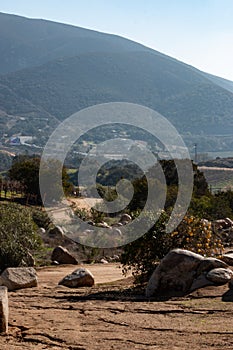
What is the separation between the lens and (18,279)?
1452 cm

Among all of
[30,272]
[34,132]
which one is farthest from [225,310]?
[34,132]

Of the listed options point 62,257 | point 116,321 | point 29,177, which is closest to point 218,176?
point 29,177

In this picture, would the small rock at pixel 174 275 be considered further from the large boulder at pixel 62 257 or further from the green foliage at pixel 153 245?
the large boulder at pixel 62 257

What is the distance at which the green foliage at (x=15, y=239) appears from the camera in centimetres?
1938

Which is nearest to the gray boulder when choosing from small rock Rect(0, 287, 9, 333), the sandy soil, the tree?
the sandy soil

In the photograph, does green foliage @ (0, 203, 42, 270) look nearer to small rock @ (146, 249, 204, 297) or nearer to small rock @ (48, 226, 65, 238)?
small rock @ (48, 226, 65, 238)

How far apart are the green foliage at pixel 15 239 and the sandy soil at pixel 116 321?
228 inches

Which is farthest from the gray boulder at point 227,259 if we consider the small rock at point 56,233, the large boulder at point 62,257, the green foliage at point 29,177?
the green foliage at point 29,177

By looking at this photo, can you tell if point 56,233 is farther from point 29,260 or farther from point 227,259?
point 227,259

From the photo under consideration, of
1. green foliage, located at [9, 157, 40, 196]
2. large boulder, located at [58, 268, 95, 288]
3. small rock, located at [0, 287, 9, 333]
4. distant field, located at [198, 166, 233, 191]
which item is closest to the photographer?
small rock, located at [0, 287, 9, 333]

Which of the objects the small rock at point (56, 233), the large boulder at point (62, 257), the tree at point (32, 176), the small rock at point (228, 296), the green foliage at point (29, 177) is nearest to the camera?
the small rock at point (228, 296)

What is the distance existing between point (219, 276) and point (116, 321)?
143 inches

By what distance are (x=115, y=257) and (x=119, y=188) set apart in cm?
2001

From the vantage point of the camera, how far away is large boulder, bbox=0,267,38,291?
1423 centimetres
